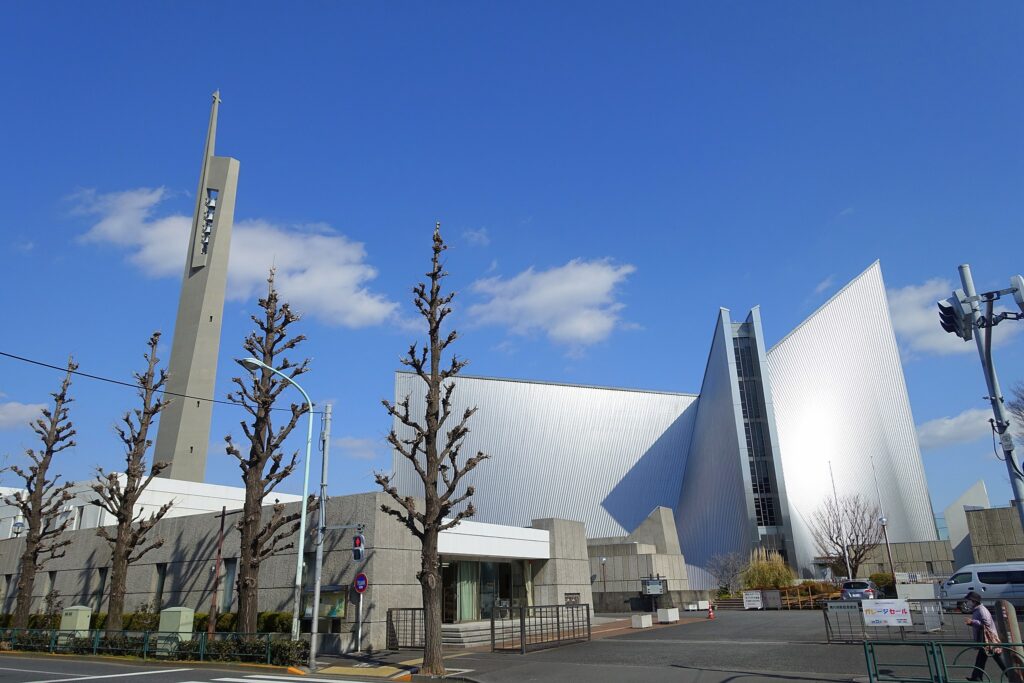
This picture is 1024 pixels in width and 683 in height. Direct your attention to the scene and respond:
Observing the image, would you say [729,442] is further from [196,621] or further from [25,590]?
[25,590]

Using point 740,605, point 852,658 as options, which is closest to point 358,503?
point 852,658

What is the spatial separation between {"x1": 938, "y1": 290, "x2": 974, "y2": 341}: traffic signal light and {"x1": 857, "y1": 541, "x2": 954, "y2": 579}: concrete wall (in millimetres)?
40889

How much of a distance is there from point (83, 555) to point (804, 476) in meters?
48.3

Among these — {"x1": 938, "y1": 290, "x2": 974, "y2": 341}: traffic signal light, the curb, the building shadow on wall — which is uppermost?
the building shadow on wall

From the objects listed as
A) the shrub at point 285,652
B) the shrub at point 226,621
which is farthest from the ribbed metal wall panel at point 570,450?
the shrub at point 285,652

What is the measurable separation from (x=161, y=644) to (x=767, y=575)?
34796 mm

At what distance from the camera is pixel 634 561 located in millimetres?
37281

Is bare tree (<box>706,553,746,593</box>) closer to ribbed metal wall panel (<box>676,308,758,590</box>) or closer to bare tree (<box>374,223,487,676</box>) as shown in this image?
ribbed metal wall panel (<box>676,308,758,590</box>)

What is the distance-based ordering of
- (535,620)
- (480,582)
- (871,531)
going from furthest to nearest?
(871,531), (480,582), (535,620)

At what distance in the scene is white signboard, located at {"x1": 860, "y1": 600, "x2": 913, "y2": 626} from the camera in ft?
57.1

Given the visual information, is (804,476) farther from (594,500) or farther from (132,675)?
(132,675)

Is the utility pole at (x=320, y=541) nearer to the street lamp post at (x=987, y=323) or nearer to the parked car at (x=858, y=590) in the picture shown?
the street lamp post at (x=987, y=323)

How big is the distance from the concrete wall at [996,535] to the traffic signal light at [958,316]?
2992 centimetres

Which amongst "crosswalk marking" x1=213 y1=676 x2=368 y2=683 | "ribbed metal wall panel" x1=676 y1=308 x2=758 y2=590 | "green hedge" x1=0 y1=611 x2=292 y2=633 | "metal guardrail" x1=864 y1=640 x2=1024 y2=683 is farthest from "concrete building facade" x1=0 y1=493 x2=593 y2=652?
"ribbed metal wall panel" x1=676 y1=308 x2=758 y2=590
